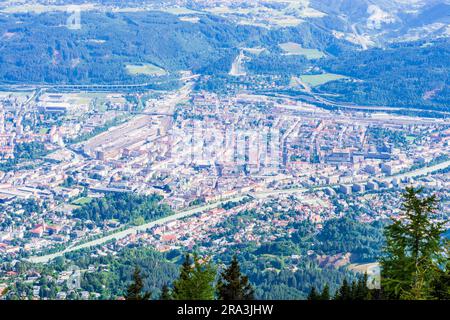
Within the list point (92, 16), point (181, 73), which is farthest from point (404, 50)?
point (92, 16)

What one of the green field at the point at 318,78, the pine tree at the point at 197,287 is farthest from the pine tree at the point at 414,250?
the green field at the point at 318,78

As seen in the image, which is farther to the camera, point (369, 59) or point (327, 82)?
point (369, 59)

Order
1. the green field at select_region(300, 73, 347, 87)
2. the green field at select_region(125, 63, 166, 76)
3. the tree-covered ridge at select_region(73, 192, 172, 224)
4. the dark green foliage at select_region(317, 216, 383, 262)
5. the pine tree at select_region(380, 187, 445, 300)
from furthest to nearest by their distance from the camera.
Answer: the green field at select_region(125, 63, 166, 76)
the green field at select_region(300, 73, 347, 87)
the tree-covered ridge at select_region(73, 192, 172, 224)
the dark green foliage at select_region(317, 216, 383, 262)
the pine tree at select_region(380, 187, 445, 300)

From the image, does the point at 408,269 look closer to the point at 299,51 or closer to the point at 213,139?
the point at 213,139

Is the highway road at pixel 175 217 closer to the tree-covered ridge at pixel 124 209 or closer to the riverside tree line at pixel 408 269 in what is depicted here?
the tree-covered ridge at pixel 124 209

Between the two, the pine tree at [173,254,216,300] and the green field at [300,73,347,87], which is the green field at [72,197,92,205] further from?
the green field at [300,73,347,87]

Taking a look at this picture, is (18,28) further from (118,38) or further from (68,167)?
(68,167)

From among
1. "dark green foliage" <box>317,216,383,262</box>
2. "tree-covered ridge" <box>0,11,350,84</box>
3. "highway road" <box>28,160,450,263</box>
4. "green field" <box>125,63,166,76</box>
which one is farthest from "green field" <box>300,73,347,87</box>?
"dark green foliage" <box>317,216,383,262</box>
